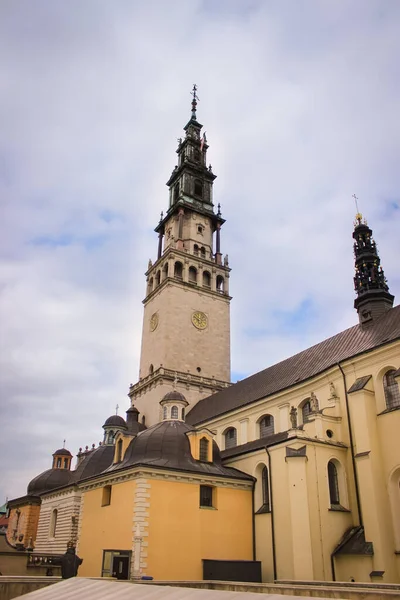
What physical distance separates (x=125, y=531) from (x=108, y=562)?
80.0 inches

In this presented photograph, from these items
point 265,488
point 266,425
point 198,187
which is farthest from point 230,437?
point 198,187

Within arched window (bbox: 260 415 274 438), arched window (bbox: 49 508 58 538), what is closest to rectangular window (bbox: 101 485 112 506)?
arched window (bbox: 49 508 58 538)

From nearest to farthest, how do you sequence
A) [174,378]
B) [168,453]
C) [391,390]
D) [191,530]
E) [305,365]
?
[191,530] → [391,390] → [168,453] → [305,365] → [174,378]

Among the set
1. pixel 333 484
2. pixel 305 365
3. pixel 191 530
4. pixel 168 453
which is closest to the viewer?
pixel 191 530

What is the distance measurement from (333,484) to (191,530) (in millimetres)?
6941

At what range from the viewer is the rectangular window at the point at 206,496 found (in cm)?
2373

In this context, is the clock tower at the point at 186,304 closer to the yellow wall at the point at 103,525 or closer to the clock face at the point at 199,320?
the clock face at the point at 199,320

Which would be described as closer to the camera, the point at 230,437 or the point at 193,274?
the point at 230,437

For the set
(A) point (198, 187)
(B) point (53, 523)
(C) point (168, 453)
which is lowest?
(B) point (53, 523)

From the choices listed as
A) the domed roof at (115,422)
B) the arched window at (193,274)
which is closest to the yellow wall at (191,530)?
the domed roof at (115,422)

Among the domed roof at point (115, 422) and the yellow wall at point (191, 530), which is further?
the domed roof at point (115, 422)

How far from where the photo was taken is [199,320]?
47.5 m

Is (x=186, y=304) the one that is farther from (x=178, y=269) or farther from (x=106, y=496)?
(x=106, y=496)

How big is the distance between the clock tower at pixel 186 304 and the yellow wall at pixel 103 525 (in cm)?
1496
